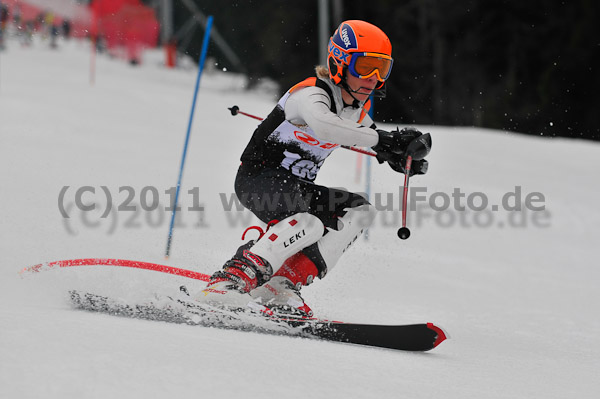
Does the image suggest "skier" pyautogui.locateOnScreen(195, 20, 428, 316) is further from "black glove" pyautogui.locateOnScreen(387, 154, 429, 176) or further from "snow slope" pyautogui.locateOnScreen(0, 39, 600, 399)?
"snow slope" pyautogui.locateOnScreen(0, 39, 600, 399)

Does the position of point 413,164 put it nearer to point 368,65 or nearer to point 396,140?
point 396,140

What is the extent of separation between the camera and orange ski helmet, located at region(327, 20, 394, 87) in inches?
147

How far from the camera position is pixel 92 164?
798 centimetres

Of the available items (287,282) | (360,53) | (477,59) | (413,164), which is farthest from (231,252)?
(477,59)

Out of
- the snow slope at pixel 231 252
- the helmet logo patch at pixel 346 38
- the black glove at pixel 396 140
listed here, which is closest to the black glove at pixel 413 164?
the black glove at pixel 396 140

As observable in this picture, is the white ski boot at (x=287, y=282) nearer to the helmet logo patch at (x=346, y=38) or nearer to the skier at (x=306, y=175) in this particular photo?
the skier at (x=306, y=175)

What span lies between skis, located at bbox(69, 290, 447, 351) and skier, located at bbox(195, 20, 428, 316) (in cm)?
13

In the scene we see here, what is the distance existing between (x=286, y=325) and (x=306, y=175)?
0.95 meters

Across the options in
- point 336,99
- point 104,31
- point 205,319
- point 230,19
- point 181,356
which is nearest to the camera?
point 181,356

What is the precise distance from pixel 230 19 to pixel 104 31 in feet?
37.5

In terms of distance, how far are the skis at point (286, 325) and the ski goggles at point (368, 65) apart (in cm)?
132

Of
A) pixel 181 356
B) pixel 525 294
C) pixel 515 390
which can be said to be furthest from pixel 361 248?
pixel 181 356

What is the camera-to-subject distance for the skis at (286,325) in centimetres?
334

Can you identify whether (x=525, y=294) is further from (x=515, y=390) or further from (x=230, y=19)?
(x=230, y=19)
